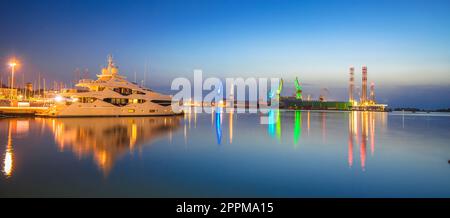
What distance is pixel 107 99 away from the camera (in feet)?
134

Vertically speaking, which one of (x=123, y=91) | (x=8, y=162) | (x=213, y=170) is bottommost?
(x=213, y=170)

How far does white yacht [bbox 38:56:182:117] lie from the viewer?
38.6 metres

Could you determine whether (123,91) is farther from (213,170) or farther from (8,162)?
(213,170)

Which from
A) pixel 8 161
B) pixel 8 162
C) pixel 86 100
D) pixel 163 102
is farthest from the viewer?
pixel 163 102

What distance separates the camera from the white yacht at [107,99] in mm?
38594

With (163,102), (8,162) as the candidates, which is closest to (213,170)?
(8,162)

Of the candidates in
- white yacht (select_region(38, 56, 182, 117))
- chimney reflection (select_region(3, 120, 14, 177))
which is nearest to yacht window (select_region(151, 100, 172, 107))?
white yacht (select_region(38, 56, 182, 117))

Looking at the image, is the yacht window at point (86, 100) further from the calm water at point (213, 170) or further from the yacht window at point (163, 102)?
the calm water at point (213, 170)

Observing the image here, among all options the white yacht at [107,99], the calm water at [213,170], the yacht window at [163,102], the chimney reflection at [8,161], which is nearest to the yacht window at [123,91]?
Result: the white yacht at [107,99]

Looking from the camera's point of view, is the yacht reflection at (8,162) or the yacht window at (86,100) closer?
the yacht reflection at (8,162)
